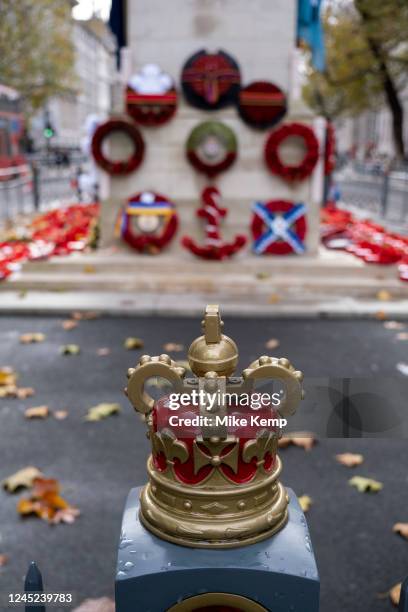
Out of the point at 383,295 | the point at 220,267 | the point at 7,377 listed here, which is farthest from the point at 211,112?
the point at 7,377

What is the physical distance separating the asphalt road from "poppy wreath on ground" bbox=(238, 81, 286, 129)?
149 inches

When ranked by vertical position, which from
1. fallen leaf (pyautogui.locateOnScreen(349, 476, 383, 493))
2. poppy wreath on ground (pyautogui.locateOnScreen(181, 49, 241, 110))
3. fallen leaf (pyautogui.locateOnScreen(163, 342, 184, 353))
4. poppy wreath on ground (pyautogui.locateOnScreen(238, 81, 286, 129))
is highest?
poppy wreath on ground (pyautogui.locateOnScreen(181, 49, 241, 110))

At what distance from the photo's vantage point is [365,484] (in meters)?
3.87

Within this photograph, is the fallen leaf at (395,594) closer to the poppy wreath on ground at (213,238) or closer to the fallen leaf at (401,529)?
the fallen leaf at (401,529)

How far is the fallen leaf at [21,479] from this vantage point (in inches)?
149

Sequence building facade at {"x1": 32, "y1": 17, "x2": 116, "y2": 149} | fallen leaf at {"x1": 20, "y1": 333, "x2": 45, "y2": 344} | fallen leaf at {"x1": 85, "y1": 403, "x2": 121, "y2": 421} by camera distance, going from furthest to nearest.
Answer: building facade at {"x1": 32, "y1": 17, "x2": 116, "y2": 149} < fallen leaf at {"x1": 20, "y1": 333, "x2": 45, "y2": 344} < fallen leaf at {"x1": 85, "y1": 403, "x2": 121, "y2": 421}

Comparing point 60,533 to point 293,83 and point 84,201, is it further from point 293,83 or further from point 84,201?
point 84,201

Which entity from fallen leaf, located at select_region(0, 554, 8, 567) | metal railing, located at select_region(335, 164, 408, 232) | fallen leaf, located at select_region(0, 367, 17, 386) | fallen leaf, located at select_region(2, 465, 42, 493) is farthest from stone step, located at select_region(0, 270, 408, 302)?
metal railing, located at select_region(335, 164, 408, 232)

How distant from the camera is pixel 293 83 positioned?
363 inches

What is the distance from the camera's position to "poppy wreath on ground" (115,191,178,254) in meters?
9.51

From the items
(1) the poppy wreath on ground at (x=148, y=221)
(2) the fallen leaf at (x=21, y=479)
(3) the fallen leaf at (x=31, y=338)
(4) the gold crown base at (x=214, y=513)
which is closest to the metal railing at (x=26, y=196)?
(1) the poppy wreath on ground at (x=148, y=221)

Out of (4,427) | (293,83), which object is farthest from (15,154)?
(4,427)

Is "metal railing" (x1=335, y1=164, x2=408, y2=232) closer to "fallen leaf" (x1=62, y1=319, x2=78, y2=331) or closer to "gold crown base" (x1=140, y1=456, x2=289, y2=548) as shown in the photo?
"fallen leaf" (x1=62, y1=319, x2=78, y2=331)

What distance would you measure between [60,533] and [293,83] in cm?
770
